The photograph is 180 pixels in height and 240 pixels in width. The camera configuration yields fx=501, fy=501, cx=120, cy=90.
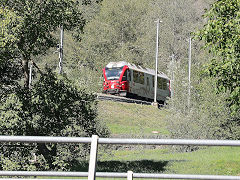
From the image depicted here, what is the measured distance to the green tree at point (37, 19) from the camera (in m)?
18.0

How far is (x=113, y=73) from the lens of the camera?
180 ft

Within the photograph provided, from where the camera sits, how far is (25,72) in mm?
20891

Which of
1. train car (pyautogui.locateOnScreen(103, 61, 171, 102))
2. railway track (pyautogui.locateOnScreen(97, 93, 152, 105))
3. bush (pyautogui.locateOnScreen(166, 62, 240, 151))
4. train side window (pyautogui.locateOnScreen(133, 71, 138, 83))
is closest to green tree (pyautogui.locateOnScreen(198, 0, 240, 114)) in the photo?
bush (pyautogui.locateOnScreen(166, 62, 240, 151))

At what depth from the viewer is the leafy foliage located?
1883 cm

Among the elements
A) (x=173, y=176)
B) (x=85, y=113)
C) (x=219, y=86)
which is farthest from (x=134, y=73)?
(x=173, y=176)

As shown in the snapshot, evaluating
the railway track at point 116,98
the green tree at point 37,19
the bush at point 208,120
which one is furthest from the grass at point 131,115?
the green tree at point 37,19

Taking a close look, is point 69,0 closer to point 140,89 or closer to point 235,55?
point 235,55

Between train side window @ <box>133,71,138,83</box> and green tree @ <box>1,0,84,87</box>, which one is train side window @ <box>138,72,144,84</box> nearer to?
train side window @ <box>133,71,138,83</box>

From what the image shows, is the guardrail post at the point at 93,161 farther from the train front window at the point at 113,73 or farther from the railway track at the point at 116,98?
the railway track at the point at 116,98

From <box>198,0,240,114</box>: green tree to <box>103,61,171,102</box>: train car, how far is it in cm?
3808

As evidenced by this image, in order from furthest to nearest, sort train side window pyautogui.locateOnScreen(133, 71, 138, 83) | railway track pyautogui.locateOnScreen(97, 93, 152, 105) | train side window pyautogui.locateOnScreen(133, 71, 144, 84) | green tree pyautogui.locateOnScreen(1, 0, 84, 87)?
1. railway track pyautogui.locateOnScreen(97, 93, 152, 105)
2. train side window pyautogui.locateOnScreen(133, 71, 144, 84)
3. train side window pyautogui.locateOnScreen(133, 71, 138, 83)
4. green tree pyautogui.locateOnScreen(1, 0, 84, 87)

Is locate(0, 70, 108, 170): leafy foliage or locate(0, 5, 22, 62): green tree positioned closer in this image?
locate(0, 5, 22, 62): green tree

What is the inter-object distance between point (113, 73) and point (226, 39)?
39808 millimetres

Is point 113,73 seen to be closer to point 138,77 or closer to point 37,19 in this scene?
point 138,77
